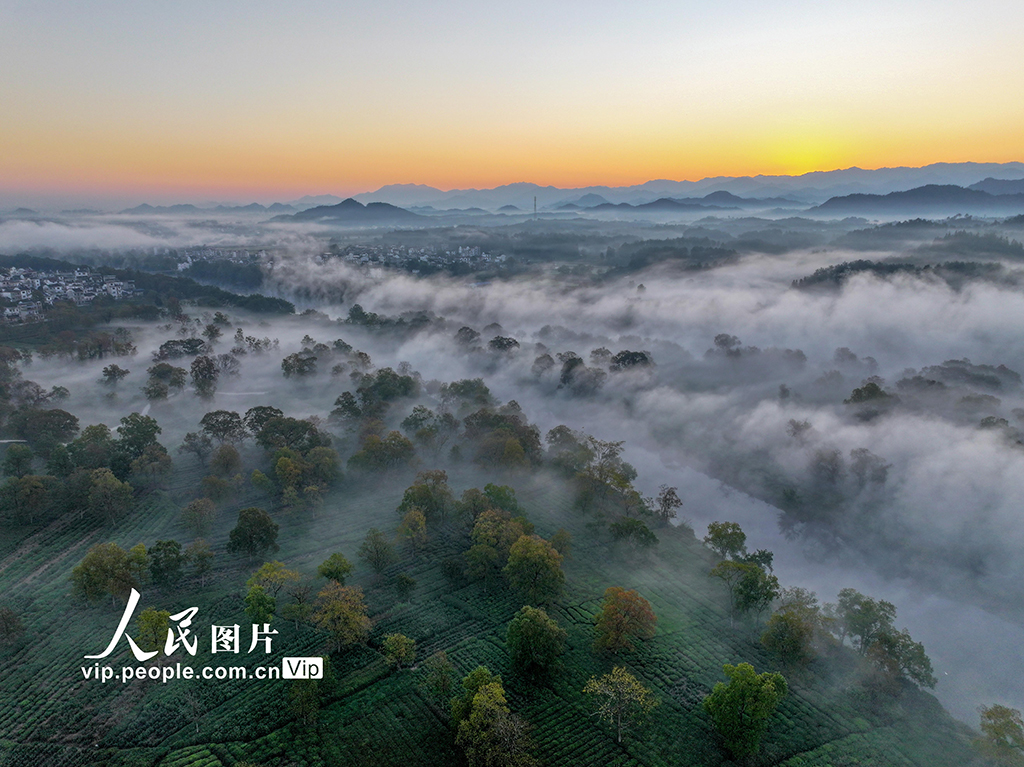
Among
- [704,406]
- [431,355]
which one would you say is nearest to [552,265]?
[431,355]

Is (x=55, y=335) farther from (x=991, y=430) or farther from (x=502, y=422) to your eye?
(x=991, y=430)

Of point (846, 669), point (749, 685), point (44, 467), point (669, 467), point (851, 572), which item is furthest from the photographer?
point (669, 467)

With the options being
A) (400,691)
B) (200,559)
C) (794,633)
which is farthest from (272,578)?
(794,633)

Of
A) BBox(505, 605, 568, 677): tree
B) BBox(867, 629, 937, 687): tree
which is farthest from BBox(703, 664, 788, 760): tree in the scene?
BBox(867, 629, 937, 687): tree

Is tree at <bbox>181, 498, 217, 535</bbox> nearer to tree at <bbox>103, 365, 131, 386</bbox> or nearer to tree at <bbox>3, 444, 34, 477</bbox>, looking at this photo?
tree at <bbox>3, 444, 34, 477</bbox>

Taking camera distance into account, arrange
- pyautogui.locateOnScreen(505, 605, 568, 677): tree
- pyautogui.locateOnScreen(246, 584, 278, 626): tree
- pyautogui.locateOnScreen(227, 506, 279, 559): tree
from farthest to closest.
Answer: pyautogui.locateOnScreen(227, 506, 279, 559): tree
pyautogui.locateOnScreen(246, 584, 278, 626): tree
pyautogui.locateOnScreen(505, 605, 568, 677): tree

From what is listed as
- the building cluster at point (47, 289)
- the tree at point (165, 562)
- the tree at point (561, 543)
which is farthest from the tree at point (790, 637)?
the building cluster at point (47, 289)

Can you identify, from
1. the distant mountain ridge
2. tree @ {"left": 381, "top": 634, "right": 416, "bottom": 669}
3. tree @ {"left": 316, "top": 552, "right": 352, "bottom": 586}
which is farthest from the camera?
the distant mountain ridge

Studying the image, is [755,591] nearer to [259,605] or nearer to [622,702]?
[622,702]
